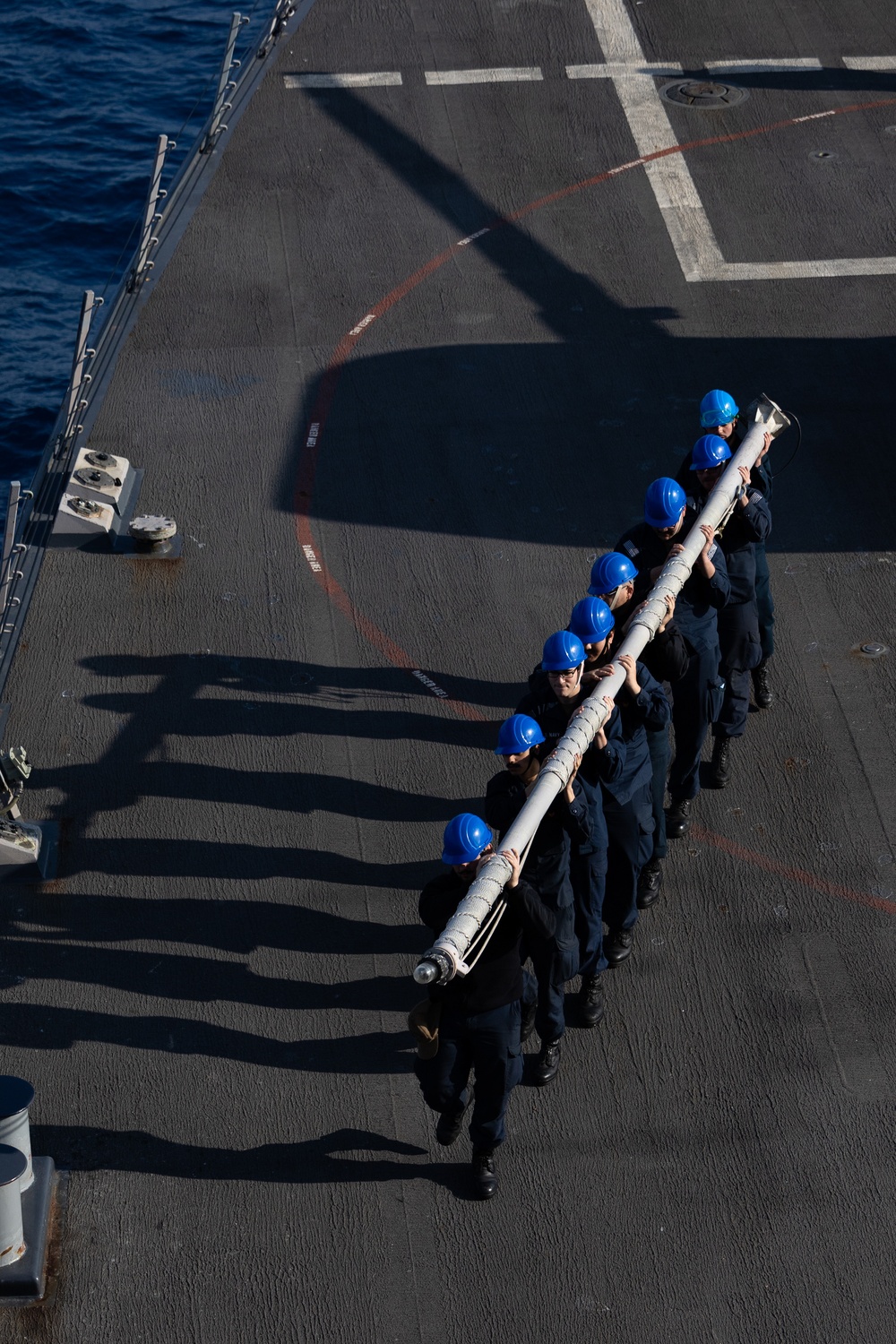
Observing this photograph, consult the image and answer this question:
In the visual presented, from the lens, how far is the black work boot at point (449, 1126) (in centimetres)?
837

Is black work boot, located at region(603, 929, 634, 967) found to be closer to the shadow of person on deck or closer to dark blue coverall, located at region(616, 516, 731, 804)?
dark blue coverall, located at region(616, 516, 731, 804)

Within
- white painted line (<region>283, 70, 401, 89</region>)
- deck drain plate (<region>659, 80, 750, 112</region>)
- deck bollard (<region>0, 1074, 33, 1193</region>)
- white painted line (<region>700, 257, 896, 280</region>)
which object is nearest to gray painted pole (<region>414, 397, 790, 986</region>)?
deck bollard (<region>0, 1074, 33, 1193</region>)

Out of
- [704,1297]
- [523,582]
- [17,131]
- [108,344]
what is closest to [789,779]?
[523,582]

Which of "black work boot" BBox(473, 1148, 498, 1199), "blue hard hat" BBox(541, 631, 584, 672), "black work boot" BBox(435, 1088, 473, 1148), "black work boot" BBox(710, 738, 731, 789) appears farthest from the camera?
"black work boot" BBox(710, 738, 731, 789)

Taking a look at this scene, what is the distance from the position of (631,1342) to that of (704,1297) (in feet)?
1.44

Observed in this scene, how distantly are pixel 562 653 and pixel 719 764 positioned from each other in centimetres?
229

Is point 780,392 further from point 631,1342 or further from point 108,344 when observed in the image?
point 631,1342

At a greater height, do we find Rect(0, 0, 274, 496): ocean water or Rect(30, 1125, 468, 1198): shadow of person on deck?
Rect(30, 1125, 468, 1198): shadow of person on deck

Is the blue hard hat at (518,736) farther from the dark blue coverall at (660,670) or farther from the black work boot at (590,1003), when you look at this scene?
the black work boot at (590,1003)

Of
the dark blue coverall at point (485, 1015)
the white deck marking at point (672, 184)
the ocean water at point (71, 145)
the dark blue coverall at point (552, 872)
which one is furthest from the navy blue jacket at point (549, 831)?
the ocean water at point (71, 145)

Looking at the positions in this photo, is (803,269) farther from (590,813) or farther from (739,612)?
(590,813)

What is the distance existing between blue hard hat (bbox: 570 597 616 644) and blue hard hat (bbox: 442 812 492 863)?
1799mm

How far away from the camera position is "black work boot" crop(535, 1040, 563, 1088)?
29.0 feet

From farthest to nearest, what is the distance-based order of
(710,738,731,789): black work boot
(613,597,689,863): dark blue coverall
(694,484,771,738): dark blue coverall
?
(710,738,731,789): black work boot
(694,484,771,738): dark blue coverall
(613,597,689,863): dark blue coverall
